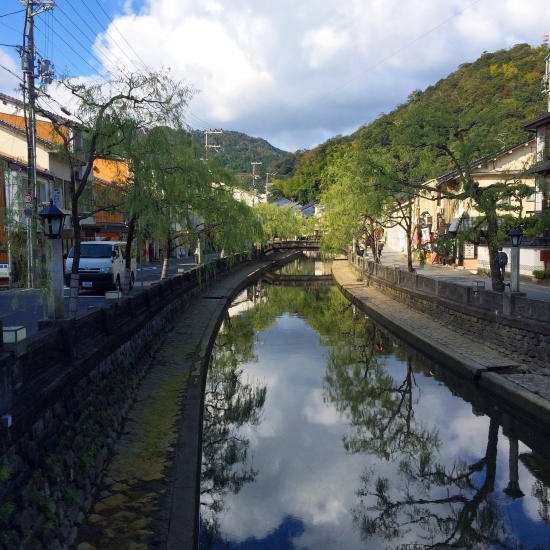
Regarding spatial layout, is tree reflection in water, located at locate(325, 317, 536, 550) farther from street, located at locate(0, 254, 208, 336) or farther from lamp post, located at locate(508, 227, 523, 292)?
street, located at locate(0, 254, 208, 336)

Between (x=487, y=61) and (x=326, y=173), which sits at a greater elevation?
(x=487, y=61)

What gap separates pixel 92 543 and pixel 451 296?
1541cm

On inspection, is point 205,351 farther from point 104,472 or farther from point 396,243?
point 396,243

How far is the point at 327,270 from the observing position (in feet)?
184

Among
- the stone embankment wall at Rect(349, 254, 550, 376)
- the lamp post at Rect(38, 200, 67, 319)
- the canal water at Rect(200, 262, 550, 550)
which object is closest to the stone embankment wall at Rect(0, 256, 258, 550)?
the lamp post at Rect(38, 200, 67, 319)

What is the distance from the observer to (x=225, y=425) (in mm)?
12516

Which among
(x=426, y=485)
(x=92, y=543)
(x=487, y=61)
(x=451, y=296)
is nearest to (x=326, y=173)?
(x=451, y=296)

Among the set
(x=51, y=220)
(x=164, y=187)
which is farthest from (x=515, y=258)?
(x=51, y=220)

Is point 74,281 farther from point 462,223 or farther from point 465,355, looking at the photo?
point 462,223

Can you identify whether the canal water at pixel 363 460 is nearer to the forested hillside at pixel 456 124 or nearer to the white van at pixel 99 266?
the white van at pixel 99 266

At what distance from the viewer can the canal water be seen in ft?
27.0

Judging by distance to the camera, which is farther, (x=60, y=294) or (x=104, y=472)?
(x=60, y=294)

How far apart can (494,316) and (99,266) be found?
1367 cm

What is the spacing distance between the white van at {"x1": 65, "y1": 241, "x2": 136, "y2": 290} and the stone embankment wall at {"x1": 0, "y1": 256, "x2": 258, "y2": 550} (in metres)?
9.70
